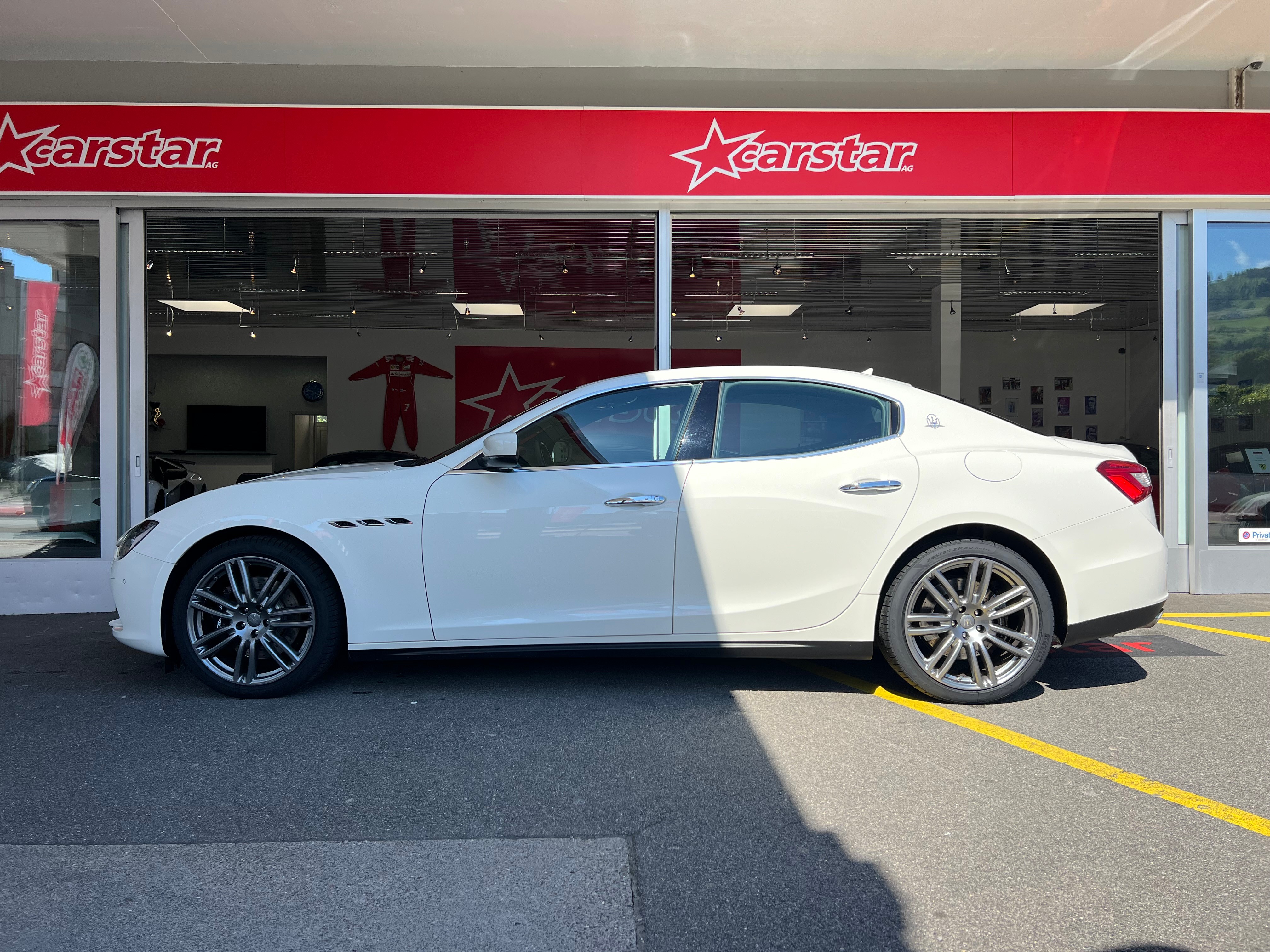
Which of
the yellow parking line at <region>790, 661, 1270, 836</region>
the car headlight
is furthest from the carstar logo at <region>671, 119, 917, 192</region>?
the car headlight

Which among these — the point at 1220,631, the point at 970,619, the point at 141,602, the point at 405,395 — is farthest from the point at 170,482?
the point at 1220,631

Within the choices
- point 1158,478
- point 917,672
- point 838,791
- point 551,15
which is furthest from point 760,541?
point 1158,478

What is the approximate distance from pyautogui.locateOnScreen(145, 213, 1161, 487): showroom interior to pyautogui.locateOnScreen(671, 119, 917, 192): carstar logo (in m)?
0.63

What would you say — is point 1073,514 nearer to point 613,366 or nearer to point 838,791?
→ point 838,791

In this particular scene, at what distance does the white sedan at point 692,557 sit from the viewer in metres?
3.98

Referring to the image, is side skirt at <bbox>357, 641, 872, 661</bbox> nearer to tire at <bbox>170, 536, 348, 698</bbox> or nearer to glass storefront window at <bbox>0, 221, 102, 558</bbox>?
tire at <bbox>170, 536, 348, 698</bbox>

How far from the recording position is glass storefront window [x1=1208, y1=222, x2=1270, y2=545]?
711 cm

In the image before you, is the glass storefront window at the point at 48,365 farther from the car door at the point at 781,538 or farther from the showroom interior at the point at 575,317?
the car door at the point at 781,538

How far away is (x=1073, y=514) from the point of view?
3.97 metres

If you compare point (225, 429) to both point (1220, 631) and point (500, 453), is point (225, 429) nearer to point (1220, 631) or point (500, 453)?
point (500, 453)

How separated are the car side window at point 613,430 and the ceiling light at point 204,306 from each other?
43.1 ft

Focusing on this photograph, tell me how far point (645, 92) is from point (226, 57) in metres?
3.36

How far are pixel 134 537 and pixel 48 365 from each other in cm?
349

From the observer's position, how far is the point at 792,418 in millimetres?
4156
